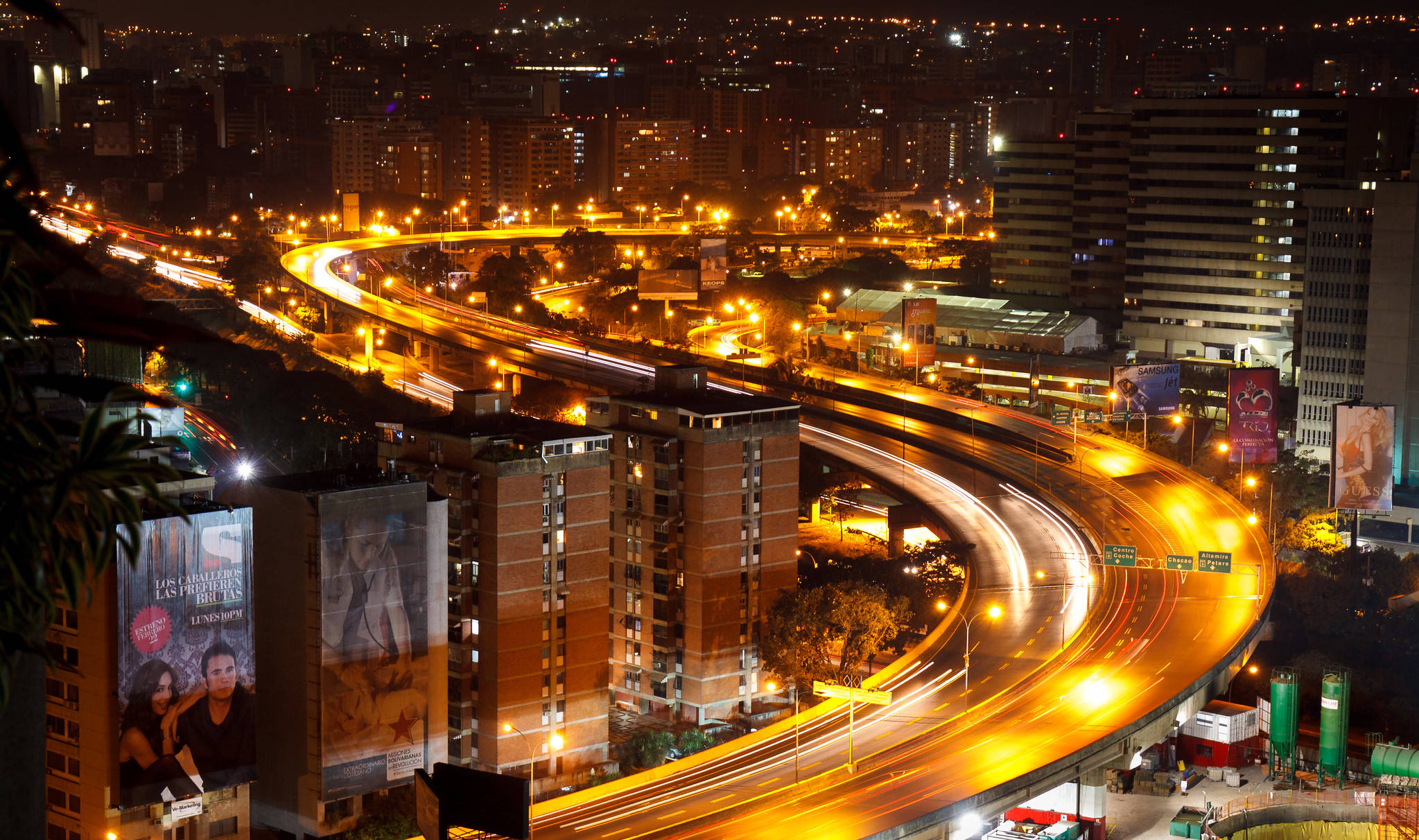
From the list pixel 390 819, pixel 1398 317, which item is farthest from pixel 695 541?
pixel 1398 317

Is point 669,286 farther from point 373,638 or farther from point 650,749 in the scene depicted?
point 373,638

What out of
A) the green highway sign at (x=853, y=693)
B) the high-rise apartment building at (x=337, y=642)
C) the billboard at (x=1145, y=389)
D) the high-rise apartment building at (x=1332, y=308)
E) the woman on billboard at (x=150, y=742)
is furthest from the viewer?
the high-rise apartment building at (x=1332, y=308)

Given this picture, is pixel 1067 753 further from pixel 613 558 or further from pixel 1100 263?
pixel 1100 263

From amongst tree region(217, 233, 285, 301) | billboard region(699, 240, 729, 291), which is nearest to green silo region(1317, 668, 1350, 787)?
billboard region(699, 240, 729, 291)

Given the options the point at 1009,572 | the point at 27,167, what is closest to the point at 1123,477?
the point at 1009,572

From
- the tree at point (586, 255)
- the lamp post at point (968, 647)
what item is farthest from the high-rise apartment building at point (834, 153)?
the lamp post at point (968, 647)

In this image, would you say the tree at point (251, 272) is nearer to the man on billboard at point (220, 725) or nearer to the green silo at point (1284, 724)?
the man on billboard at point (220, 725)
